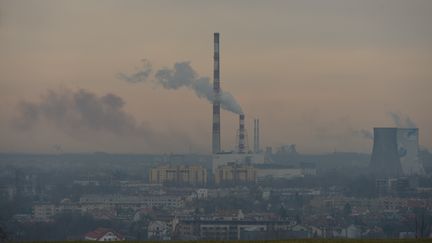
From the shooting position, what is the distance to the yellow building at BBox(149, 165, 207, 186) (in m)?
52.1

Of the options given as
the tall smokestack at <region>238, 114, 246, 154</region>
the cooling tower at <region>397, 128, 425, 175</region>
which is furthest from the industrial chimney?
the cooling tower at <region>397, 128, 425, 175</region>

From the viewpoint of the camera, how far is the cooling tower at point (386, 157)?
45969mm

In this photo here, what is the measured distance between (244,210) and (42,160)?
10165mm

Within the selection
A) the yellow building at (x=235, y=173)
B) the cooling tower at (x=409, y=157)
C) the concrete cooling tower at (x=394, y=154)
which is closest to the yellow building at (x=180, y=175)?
the yellow building at (x=235, y=173)

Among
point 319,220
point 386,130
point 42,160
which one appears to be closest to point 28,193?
point 42,160

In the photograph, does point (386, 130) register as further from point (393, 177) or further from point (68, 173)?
point (68, 173)

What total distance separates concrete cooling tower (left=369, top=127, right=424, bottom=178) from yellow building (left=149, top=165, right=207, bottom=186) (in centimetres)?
994

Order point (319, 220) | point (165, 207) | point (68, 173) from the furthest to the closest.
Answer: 1. point (68, 173)
2. point (165, 207)
3. point (319, 220)

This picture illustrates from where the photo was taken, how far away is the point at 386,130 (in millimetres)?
45281

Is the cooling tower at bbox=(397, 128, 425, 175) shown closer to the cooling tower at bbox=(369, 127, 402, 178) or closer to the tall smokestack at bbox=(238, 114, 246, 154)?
the cooling tower at bbox=(369, 127, 402, 178)

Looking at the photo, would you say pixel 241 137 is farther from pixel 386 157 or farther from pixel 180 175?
pixel 386 157

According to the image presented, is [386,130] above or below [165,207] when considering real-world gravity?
above

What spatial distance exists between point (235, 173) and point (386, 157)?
33.4 ft

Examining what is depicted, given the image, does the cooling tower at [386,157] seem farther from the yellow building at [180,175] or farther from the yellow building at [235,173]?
the yellow building at [180,175]
